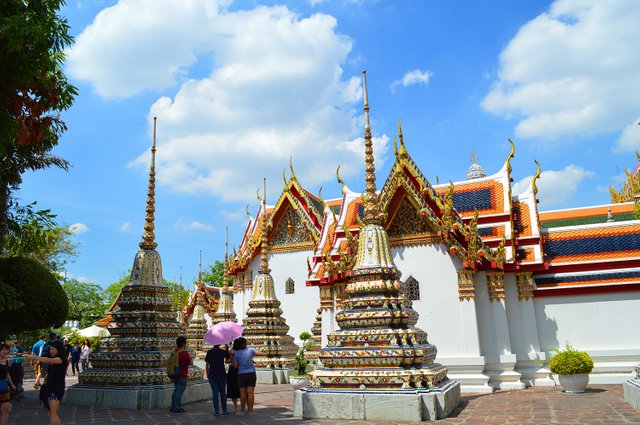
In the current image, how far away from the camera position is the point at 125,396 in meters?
10.4

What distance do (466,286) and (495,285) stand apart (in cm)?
98

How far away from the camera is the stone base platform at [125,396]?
1038 cm

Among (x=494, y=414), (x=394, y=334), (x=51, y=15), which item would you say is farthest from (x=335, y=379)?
(x=51, y=15)

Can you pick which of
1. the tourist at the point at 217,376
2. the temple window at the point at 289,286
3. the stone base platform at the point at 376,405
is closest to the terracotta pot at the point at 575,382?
the stone base platform at the point at 376,405

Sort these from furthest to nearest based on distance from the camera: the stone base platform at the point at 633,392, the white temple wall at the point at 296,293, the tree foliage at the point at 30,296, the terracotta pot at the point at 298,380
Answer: the white temple wall at the point at 296,293 < the terracotta pot at the point at 298,380 < the tree foliage at the point at 30,296 < the stone base platform at the point at 633,392

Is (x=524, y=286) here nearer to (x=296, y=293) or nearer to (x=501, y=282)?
(x=501, y=282)

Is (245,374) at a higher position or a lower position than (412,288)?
lower

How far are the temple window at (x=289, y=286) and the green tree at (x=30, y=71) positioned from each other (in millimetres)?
17721

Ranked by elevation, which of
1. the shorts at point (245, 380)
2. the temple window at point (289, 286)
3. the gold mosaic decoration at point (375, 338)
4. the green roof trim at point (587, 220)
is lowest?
the shorts at point (245, 380)

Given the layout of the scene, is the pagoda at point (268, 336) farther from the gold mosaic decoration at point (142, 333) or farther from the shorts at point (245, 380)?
the shorts at point (245, 380)

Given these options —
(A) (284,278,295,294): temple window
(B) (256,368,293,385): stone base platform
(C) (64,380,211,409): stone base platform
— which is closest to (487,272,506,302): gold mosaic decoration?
(B) (256,368,293,385): stone base platform

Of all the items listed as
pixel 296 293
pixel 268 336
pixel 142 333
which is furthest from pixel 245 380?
pixel 296 293

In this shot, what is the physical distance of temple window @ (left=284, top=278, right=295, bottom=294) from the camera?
2708cm

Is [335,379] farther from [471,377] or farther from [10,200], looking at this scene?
[10,200]
